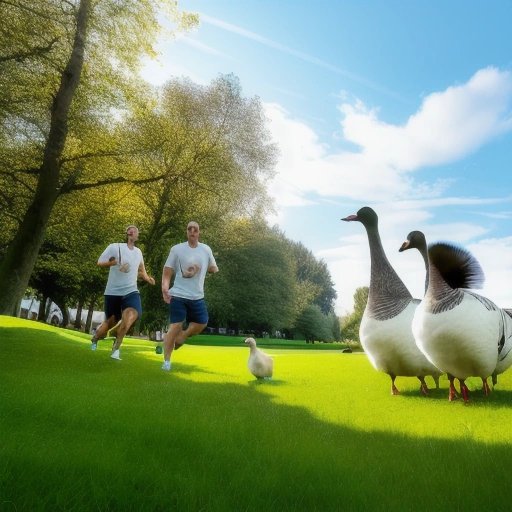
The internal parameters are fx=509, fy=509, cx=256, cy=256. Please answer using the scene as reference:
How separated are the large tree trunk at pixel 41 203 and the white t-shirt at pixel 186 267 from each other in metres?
9.35

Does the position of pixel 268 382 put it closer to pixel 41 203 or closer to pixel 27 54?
pixel 41 203

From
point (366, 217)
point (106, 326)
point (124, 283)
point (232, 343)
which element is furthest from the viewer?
point (232, 343)

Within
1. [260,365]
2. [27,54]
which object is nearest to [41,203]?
[27,54]

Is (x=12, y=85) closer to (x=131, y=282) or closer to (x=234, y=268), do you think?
(x=131, y=282)

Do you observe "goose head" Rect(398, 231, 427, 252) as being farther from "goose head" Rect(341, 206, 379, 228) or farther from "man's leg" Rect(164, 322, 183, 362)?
"man's leg" Rect(164, 322, 183, 362)

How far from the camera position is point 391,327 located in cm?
755

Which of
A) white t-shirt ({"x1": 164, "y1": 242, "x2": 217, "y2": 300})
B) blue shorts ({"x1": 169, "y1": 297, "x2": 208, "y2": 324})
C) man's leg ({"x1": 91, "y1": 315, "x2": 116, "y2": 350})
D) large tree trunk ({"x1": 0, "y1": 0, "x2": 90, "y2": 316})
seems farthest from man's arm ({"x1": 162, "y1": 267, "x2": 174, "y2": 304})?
large tree trunk ({"x1": 0, "y1": 0, "x2": 90, "y2": 316})

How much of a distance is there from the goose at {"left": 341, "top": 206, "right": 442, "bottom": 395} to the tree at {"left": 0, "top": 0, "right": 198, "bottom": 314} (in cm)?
1418

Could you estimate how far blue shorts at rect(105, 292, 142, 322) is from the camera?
12.3 m

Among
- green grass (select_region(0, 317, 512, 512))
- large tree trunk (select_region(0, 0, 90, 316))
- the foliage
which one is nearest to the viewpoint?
green grass (select_region(0, 317, 512, 512))

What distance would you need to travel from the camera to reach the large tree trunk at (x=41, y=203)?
59.9ft

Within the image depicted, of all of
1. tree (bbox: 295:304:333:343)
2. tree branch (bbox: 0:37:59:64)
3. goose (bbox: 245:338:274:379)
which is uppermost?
tree branch (bbox: 0:37:59:64)

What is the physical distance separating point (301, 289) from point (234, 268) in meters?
19.4

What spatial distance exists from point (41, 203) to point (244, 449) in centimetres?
1624
